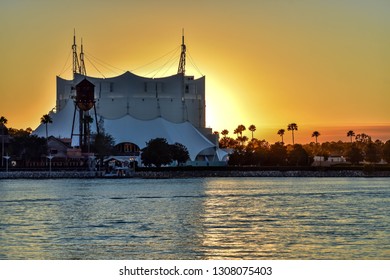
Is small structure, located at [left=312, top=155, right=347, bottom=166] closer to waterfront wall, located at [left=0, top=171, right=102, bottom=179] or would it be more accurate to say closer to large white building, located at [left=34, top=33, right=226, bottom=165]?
large white building, located at [left=34, top=33, right=226, bottom=165]

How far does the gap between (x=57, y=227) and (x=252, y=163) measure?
8826 centimetres

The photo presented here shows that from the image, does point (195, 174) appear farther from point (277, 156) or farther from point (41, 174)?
point (41, 174)

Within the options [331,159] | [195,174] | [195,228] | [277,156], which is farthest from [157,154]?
[195,228]

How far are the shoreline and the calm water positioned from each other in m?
50.8

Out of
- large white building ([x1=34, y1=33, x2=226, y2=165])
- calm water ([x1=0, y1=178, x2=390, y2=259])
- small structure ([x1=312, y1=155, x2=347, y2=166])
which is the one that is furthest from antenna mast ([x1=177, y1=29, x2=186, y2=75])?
calm water ([x1=0, y1=178, x2=390, y2=259])

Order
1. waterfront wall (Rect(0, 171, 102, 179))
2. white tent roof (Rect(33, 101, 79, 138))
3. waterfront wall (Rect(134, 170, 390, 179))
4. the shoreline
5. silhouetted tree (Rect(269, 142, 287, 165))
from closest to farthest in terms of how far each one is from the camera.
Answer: waterfront wall (Rect(0, 171, 102, 179)) → the shoreline → waterfront wall (Rect(134, 170, 390, 179)) → silhouetted tree (Rect(269, 142, 287, 165)) → white tent roof (Rect(33, 101, 79, 138))

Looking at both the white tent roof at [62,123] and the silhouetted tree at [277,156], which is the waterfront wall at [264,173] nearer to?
the silhouetted tree at [277,156]

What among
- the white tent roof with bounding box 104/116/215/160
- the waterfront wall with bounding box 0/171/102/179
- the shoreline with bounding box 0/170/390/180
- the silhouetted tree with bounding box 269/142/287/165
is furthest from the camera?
the white tent roof with bounding box 104/116/215/160

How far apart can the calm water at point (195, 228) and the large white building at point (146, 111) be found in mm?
69900

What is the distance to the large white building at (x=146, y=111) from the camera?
12419 centimetres

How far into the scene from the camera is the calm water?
26.5 metres

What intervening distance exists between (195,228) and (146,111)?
102347 mm
